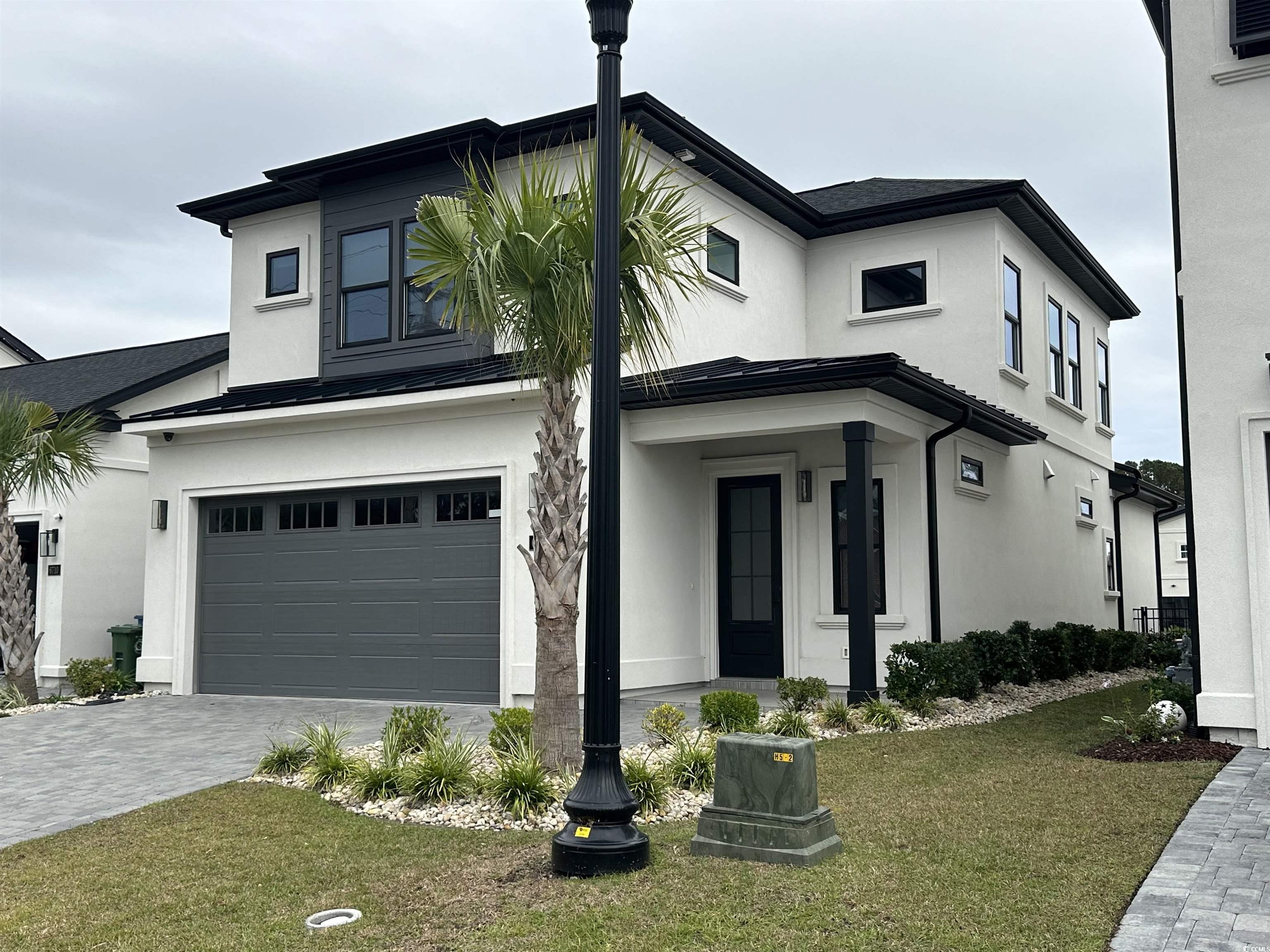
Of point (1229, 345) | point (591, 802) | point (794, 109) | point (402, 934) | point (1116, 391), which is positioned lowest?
point (402, 934)

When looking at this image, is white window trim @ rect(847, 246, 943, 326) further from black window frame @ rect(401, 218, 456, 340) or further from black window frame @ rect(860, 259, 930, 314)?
black window frame @ rect(401, 218, 456, 340)

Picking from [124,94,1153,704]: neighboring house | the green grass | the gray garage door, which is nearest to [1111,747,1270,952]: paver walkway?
the green grass

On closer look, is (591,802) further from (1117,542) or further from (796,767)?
(1117,542)

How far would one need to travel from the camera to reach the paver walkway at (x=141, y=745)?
8117 mm

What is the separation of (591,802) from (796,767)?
3.58 ft

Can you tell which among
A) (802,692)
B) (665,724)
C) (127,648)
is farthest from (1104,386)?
(127,648)

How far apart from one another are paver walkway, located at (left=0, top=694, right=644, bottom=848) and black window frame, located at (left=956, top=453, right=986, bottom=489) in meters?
5.22

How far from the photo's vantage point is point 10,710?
1355 centimetres

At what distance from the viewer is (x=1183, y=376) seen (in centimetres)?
940

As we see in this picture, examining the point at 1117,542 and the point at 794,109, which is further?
the point at 1117,542

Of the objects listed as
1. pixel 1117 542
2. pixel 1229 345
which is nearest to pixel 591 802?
pixel 1229 345

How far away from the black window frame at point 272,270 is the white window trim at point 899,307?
8.01 m

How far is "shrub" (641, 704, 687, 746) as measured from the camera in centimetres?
909

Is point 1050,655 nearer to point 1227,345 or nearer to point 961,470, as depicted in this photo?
point 961,470
